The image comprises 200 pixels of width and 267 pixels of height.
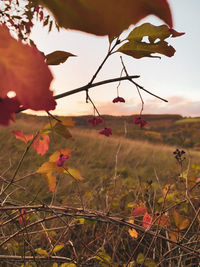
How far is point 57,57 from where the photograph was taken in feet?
1.89

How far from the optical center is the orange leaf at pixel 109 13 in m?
0.20

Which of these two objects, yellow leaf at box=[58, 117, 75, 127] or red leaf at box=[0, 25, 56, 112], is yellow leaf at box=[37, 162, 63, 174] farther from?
red leaf at box=[0, 25, 56, 112]

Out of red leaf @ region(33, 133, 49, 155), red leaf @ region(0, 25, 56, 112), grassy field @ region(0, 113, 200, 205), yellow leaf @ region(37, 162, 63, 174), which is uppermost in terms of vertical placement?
red leaf @ region(0, 25, 56, 112)

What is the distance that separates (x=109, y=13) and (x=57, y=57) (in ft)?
1.28

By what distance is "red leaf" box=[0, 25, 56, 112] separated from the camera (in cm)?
23

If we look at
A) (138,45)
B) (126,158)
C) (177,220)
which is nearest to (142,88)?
(138,45)

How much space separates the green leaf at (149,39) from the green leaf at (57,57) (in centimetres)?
14

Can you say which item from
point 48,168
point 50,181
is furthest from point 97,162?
point 48,168

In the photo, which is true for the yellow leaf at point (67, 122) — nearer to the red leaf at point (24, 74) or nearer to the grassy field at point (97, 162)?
the red leaf at point (24, 74)

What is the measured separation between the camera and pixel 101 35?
22 cm

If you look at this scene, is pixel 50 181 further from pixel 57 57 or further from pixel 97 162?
pixel 97 162

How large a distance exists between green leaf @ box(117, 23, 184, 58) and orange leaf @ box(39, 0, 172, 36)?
0.36m

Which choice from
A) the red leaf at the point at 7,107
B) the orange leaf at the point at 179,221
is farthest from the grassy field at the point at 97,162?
the red leaf at the point at 7,107

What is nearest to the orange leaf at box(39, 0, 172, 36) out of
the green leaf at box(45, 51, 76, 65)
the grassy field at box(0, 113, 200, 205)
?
the green leaf at box(45, 51, 76, 65)
